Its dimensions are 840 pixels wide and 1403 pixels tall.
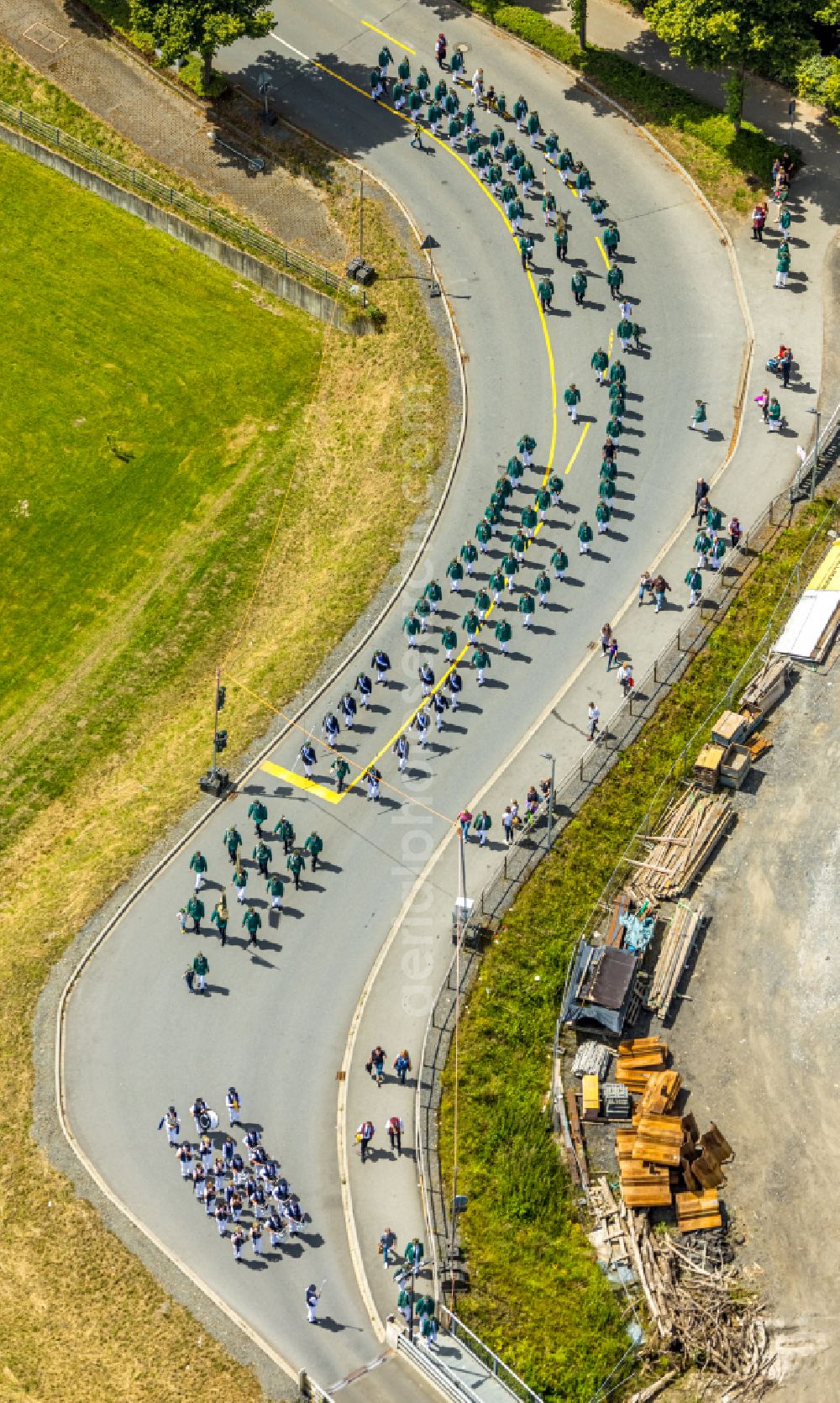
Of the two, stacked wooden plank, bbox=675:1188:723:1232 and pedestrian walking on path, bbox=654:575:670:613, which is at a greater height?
pedestrian walking on path, bbox=654:575:670:613

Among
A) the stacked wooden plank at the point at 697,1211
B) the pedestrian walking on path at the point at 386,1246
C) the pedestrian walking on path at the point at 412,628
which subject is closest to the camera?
the pedestrian walking on path at the point at 386,1246

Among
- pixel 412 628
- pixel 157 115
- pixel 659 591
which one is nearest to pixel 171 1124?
pixel 412 628

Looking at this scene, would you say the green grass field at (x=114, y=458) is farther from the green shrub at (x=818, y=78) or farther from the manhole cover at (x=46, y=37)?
the green shrub at (x=818, y=78)

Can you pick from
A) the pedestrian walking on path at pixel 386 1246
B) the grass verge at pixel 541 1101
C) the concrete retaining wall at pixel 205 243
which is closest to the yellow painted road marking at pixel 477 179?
the concrete retaining wall at pixel 205 243

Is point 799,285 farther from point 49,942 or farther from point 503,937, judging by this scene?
point 49,942

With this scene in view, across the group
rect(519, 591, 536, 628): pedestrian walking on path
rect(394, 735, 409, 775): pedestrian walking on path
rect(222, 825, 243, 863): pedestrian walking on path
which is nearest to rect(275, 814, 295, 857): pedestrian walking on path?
rect(222, 825, 243, 863): pedestrian walking on path

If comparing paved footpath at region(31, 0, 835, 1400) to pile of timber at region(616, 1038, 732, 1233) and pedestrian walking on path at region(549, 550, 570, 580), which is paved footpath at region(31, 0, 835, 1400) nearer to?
pedestrian walking on path at region(549, 550, 570, 580)
